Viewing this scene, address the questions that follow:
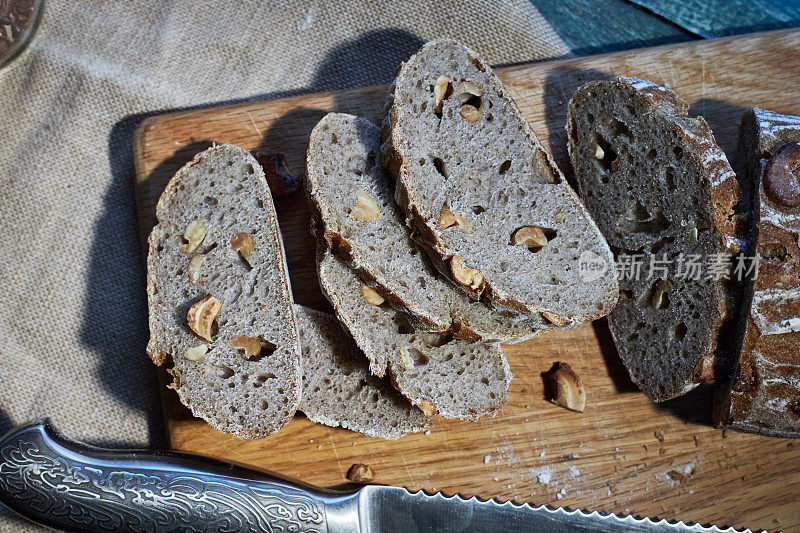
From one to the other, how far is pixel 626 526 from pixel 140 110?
3106 millimetres

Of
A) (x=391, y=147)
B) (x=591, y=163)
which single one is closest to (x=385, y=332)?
(x=391, y=147)

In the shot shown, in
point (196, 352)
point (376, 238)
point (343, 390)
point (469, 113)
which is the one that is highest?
point (469, 113)

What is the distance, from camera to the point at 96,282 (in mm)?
3123

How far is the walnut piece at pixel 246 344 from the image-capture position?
2.65 meters

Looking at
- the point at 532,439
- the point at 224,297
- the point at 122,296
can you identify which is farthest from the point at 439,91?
the point at 122,296

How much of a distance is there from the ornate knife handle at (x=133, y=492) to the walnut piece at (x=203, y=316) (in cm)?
54

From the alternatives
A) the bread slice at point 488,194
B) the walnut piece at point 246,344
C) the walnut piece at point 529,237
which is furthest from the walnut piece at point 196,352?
the walnut piece at point 529,237

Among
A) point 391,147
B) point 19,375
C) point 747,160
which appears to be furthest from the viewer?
point 19,375

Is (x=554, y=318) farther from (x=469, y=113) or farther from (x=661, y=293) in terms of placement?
(x=469, y=113)

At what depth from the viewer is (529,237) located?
267cm

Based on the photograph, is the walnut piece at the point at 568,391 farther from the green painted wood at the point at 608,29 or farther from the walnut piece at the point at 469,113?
the green painted wood at the point at 608,29

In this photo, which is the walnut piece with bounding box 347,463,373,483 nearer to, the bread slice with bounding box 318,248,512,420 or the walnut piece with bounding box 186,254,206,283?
the bread slice with bounding box 318,248,512,420

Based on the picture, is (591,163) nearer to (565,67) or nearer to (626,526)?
(565,67)

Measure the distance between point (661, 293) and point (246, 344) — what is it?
185 cm
